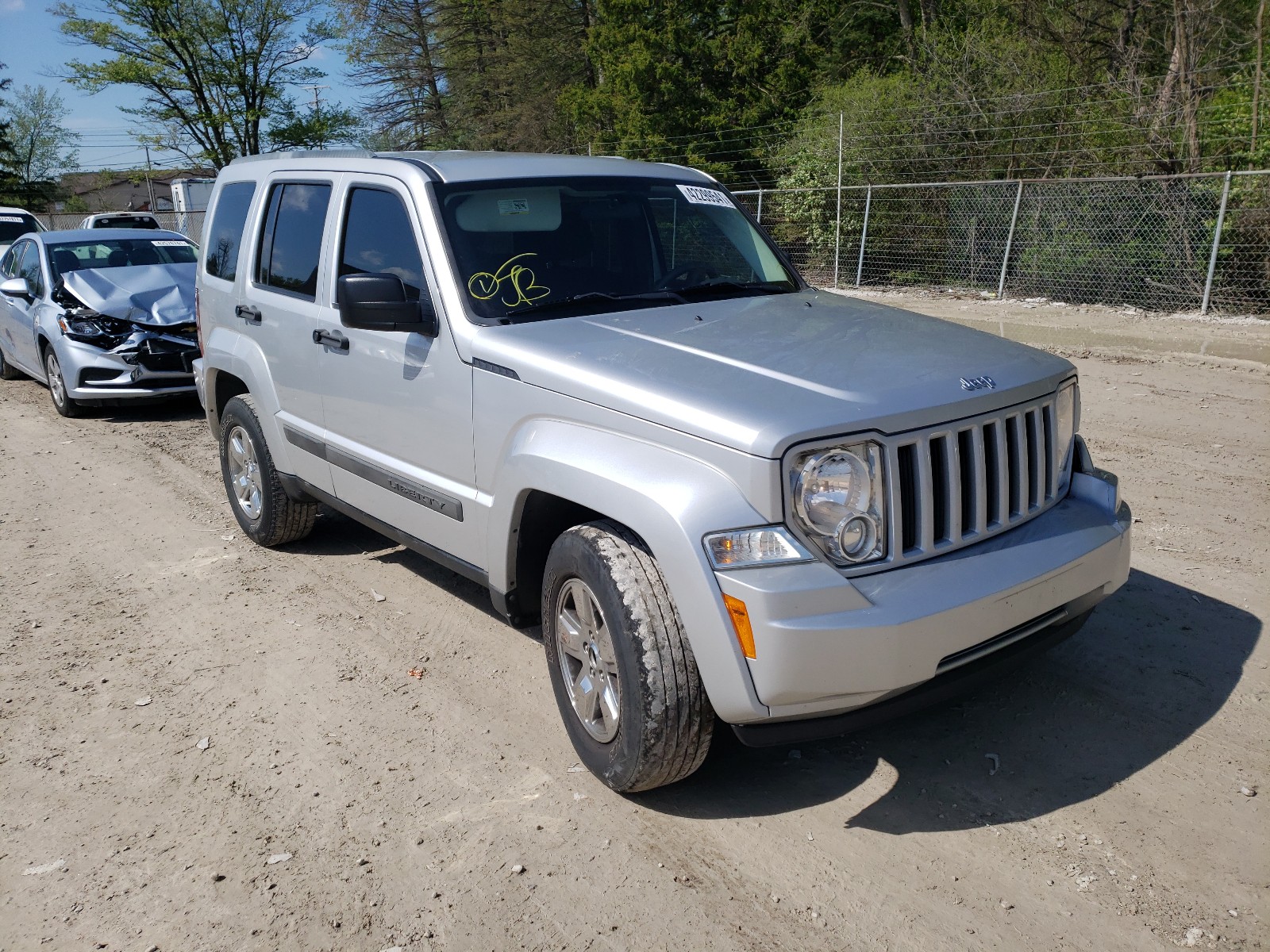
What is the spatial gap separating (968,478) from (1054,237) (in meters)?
13.7

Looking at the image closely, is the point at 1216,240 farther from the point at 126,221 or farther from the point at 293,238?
the point at 126,221

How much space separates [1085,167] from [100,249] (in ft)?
46.8

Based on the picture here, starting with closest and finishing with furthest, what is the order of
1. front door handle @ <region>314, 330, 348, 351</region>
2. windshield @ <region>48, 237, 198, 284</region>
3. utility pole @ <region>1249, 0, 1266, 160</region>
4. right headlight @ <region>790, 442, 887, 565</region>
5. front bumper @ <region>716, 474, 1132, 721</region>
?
1. front bumper @ <region>716, 474, 1132, 721</region>
2. right headlight @ <region>790, 442, 887, 565</region>
3. front door handle @ <region>314, 330, 348, 351</region>
4. windshield @ <region>48, 237, 198, 284</region>
5. utility pole @ <region>1249, 0, 1266, 160</region>

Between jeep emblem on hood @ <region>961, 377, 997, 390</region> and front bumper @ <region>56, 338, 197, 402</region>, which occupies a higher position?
jeep emblem on hood @ <region>961, 377, 997, 390</region>

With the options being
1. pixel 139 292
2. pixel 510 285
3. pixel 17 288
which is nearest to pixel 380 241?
pixel 510 285

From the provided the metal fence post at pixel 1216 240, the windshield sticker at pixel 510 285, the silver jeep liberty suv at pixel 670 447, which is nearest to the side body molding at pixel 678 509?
the silver jeep liberty suv at pixel 670 447

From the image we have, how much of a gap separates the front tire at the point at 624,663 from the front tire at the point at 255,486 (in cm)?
262

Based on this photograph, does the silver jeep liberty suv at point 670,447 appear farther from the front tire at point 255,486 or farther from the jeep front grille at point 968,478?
the front tire at point 255,486

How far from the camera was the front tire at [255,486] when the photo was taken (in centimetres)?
548

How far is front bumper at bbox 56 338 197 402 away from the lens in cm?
938

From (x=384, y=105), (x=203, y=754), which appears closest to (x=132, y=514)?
(x=203, y=754)

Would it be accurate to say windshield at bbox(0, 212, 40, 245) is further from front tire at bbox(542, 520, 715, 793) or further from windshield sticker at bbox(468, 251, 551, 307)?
front tire at bbox(542, 520, 715, 793)

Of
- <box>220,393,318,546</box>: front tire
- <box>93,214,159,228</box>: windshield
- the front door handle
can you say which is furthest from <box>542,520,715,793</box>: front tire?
<box>93,214,159,228</box>: windshield

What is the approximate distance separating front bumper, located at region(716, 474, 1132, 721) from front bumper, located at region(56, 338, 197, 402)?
8.19 meters
